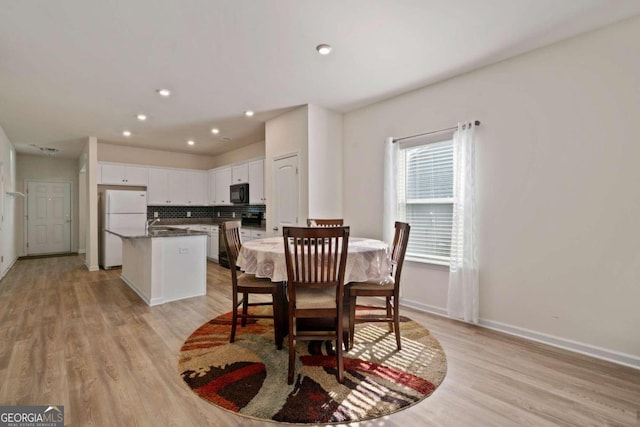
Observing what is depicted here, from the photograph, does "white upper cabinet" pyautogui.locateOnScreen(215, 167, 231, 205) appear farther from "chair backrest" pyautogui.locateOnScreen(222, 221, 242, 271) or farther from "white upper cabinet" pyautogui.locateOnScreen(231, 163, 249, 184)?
"chair backrest" pyautogui.locateOnScreen(222, 221, 242, 271)

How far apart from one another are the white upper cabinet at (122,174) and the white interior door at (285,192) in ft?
12.1

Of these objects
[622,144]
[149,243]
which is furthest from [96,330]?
[622,144]

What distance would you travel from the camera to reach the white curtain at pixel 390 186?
12.4 feet

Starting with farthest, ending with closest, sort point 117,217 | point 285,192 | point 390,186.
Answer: point 117,217 < point 285,192 < point 390,186

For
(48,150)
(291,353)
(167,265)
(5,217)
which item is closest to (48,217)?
(48,150)

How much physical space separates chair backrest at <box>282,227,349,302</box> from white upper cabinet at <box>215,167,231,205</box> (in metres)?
5.03

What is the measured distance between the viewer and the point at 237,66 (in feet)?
9.88

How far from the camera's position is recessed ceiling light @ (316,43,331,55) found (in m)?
2.64

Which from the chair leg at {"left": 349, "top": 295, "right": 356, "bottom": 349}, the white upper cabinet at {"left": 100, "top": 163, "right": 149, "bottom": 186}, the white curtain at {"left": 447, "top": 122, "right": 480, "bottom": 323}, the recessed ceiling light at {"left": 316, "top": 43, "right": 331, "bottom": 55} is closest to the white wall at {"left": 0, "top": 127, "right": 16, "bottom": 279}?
the white upper cabinet at {"left": 100, "top": 163, "right": 149, "bottom": 186}

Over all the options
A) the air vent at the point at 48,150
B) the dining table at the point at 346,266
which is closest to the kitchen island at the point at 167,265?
the dining table at the point at 346,266

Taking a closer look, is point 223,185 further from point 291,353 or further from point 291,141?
point 291,353

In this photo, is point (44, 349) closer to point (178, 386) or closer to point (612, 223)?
point (178, 386)

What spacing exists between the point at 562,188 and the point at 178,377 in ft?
11.2

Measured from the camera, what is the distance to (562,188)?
102 inches
